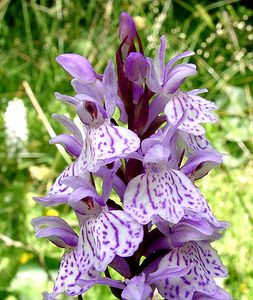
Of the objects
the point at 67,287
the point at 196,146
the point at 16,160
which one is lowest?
the point at 16,160

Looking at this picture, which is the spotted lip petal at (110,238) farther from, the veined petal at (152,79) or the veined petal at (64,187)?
the veined petal at (152,79)

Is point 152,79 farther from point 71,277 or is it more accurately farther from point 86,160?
point 71,277

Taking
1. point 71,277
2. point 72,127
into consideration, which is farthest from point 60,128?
point 71,277

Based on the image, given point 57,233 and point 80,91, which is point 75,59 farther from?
point 57,233

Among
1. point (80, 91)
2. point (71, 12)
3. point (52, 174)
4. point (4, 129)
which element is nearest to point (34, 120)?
point (4, 129)

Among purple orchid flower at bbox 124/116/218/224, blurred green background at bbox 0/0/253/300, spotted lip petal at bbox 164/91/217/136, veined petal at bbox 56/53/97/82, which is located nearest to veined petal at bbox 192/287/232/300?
purple orchid flower at bbox 124/116/218/224

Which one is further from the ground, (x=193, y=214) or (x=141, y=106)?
(x=141, y=106)
